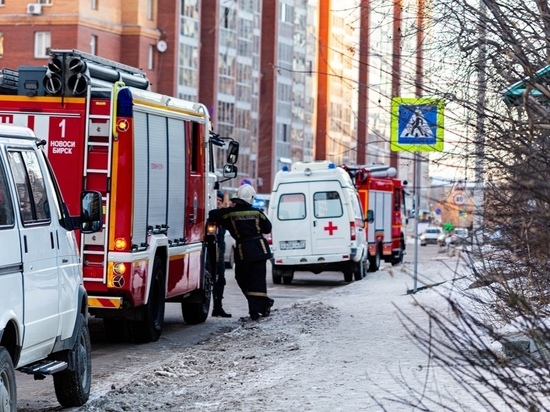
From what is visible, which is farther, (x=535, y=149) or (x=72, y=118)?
(x=72, y=118)

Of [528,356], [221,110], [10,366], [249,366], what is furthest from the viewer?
[221,110]

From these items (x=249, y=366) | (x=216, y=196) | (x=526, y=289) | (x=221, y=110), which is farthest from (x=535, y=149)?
(x=221, y=110)

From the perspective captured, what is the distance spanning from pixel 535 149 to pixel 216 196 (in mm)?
15563

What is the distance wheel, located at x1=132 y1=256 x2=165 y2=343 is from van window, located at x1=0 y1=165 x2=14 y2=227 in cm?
755

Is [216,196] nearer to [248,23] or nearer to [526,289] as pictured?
[526,289]

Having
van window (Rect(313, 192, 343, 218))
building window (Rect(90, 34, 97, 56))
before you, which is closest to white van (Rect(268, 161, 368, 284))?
van window (Rect(313, 192, 343, 218))

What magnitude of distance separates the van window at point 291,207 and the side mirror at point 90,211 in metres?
22.2

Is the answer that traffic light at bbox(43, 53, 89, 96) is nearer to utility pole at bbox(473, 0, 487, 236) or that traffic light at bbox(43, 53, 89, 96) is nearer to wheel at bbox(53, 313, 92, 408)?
wheel at bbox(53, 313, 92, 408)

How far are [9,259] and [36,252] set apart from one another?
752mm

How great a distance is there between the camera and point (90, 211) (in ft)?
36.7

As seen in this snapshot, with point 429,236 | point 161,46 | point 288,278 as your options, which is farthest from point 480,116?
point 429,236

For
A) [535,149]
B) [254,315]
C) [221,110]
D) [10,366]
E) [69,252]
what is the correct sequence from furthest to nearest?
[221,110], [254,315], [69,252], [10,366], [535,149]

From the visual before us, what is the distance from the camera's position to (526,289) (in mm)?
9383

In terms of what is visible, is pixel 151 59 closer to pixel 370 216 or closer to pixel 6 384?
pixel 370 216
